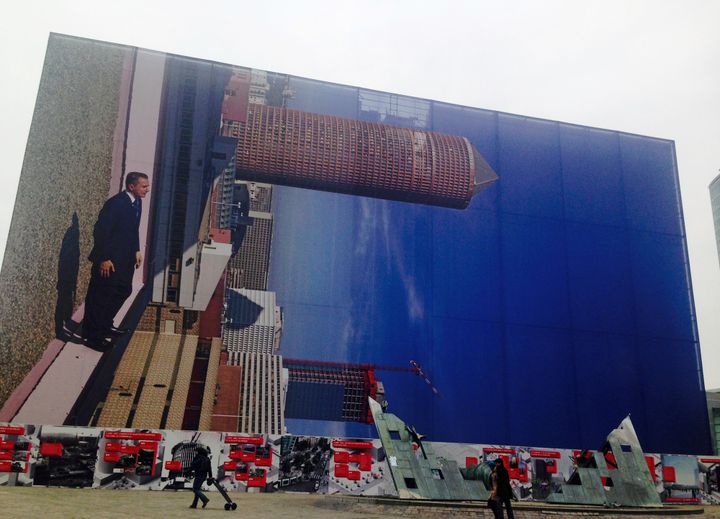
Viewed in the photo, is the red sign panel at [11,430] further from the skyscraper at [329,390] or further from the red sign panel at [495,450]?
the red sign panel at [495,450]

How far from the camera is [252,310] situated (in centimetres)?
2602

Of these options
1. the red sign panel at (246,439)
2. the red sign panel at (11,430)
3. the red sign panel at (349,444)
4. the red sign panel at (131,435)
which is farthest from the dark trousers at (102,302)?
the red sign panel at (349,444)

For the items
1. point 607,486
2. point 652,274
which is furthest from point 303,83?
point 607,486

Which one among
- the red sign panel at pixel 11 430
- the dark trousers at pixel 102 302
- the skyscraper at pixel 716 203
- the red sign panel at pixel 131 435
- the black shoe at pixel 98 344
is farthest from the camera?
the skyscraper at pixel 716 203

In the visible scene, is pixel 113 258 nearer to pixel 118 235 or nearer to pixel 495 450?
pixel 118 235

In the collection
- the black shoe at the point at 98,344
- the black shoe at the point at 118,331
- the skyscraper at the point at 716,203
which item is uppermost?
the skyscraper at the point at 716,203

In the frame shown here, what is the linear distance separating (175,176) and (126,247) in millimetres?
3505

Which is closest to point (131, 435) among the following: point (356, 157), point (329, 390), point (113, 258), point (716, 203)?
point (329, 390)

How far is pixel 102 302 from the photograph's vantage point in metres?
25.1

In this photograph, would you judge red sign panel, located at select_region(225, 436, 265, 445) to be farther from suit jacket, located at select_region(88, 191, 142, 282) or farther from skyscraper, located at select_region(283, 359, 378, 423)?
suit jacket, located at select_region(88, 191, 142, 282)

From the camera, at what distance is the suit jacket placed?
84.1 ft

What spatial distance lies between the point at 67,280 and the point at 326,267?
10098 millimetres

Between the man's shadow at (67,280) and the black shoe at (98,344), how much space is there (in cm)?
65

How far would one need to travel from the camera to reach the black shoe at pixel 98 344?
24.2 meters
